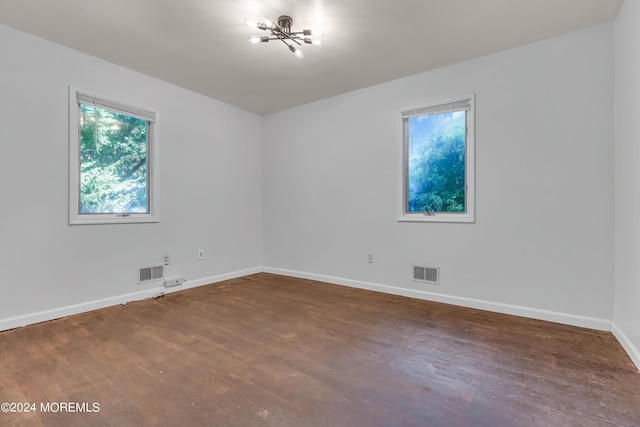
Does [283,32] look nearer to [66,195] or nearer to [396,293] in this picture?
[66,195]

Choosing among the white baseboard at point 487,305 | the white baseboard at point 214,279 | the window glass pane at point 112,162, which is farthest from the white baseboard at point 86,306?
the white baseboard at point 487,305

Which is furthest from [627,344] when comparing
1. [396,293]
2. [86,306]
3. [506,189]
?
[86,306]

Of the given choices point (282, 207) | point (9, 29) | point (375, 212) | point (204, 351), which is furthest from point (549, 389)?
point (9, 29)

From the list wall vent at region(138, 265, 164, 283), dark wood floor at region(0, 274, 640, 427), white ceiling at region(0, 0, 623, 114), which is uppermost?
white ceiling at region(0, 0, 623, 114)

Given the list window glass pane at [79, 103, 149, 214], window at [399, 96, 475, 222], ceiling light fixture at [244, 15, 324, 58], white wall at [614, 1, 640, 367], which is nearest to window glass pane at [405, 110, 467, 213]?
window at [399, 96, 475, 222]

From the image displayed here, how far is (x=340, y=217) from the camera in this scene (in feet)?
13.9

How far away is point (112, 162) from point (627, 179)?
4.81 metres

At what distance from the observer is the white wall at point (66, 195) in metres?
2.65

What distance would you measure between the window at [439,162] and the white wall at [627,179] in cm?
112

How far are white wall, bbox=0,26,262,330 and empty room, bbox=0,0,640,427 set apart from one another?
0.02 m

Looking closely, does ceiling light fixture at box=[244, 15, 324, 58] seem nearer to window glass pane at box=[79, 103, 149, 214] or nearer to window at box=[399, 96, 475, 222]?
window at box=[399, 96, 475, 222]

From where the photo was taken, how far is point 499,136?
3.06 metres

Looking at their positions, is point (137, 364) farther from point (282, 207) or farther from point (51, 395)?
point (282, 207)

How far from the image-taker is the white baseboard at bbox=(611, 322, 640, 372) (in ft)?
6.49
